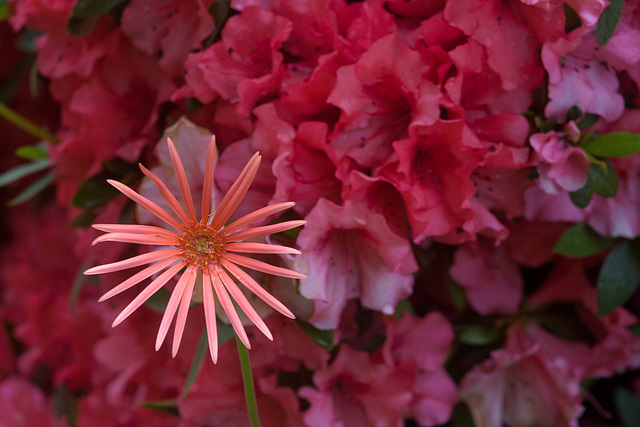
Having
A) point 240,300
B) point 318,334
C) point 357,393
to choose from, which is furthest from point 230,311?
point 357,393

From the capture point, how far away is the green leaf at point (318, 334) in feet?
1.75

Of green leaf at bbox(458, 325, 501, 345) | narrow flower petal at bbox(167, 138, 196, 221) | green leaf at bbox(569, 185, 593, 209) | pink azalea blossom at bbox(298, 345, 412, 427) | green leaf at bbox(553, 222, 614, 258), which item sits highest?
narrow flower petal at bbox(167, 138, 196, 221)

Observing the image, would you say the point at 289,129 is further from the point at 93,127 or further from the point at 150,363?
the point at 150,363

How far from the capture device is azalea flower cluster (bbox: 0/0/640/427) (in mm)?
482

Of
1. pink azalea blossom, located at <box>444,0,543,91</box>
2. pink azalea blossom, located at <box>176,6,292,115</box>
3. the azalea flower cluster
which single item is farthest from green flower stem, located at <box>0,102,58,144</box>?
pink azalea blossom, located at <box>444,0,543,91</box>

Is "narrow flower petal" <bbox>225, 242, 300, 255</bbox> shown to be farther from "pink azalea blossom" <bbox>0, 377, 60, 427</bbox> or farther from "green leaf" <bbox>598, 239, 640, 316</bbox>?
"pink azalea blossom" <bbox>0, 377, 60, 427</bbox>

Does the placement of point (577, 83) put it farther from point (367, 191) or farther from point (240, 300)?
point (240, 300)

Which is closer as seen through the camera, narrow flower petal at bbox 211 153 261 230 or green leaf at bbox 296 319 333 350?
narrow flower petal at bbox 211 153 261 230

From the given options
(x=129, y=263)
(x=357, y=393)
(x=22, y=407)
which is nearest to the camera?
(x=129, y=263)

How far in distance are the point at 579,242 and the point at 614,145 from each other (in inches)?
4.7

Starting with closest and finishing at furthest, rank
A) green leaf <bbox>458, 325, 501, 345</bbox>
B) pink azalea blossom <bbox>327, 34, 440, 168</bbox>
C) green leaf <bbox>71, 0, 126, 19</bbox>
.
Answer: pink azalea blossom <bbox>327, 34, 440, 168</bbox>, green leaf <bbox>71, 0, 126, 19</bbox>, green leaf <bbox>458, 325, 501, 345</bbox>

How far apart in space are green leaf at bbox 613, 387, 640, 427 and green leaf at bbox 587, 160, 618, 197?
0.34 m

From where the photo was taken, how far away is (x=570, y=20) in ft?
1.65

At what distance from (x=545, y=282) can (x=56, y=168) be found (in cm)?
63
